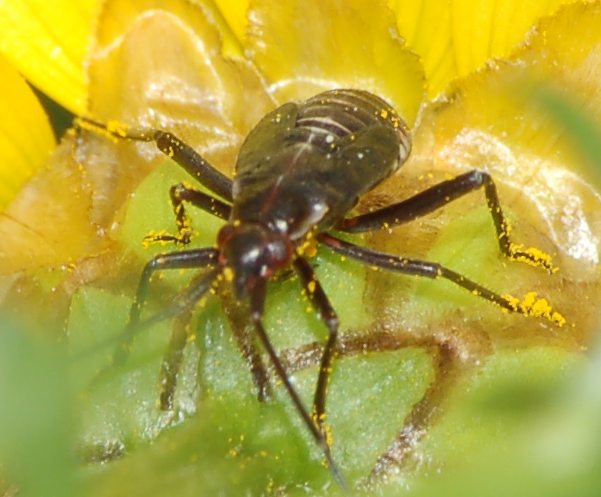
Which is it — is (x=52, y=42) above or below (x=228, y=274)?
above

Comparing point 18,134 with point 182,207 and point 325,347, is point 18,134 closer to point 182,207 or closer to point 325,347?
point 182,207

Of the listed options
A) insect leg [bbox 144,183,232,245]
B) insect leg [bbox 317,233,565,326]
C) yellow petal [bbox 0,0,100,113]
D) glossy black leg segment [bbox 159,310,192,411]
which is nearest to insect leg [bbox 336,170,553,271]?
insect leg [bbox 317,233,565,326]

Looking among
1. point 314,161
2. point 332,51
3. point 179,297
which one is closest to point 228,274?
point 179,297

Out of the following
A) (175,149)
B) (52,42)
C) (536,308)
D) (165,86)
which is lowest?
(536,308)

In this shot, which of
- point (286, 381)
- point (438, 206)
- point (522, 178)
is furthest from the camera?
point (522, 178)

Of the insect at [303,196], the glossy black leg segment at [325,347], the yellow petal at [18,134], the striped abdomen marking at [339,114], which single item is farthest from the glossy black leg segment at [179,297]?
the yellow petal at [18,134]

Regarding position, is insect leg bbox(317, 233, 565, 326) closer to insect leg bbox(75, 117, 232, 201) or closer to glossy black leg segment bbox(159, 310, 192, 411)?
glossy black leg segment bbox(159, 310, 192, 411)

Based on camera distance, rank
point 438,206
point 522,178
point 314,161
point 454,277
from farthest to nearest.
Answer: point 314,161
point 522,178
point 438,206
point 454,277

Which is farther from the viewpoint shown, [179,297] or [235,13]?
[235,13]
